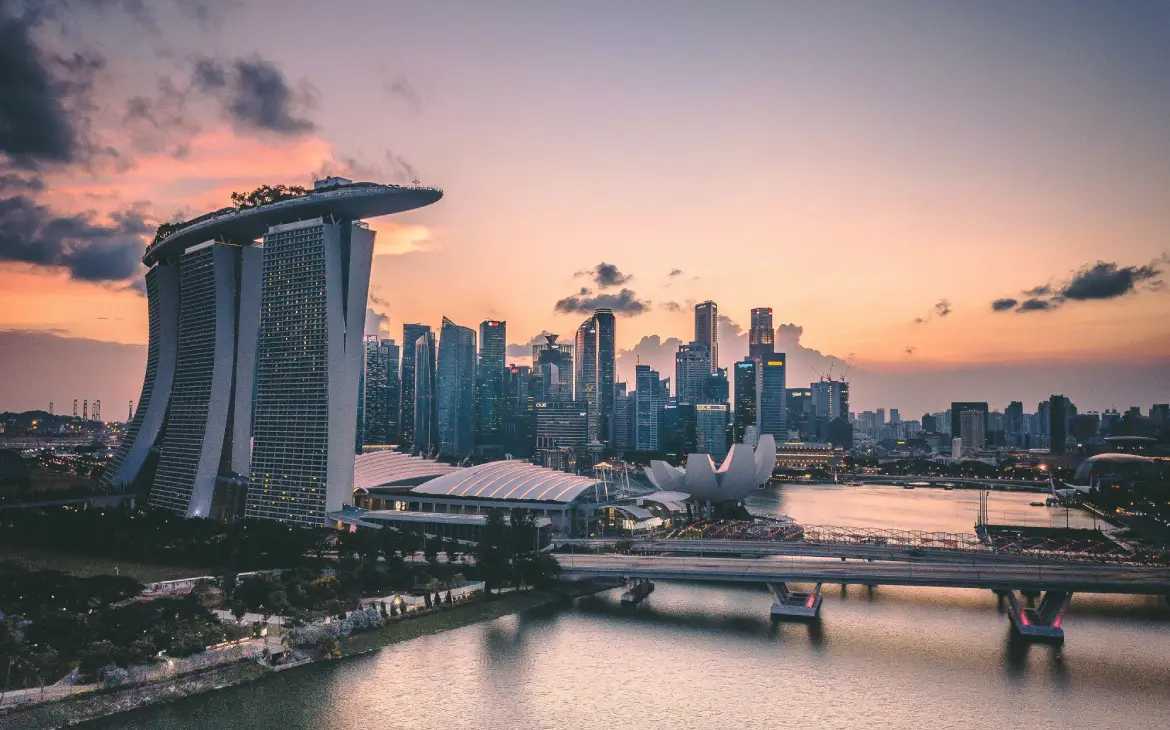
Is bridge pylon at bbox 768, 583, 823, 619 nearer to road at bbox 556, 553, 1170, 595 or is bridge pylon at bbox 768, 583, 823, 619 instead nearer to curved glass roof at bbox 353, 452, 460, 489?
road at bbox 556, 553, 1170, 595

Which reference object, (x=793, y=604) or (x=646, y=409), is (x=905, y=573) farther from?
(x=646, y=409)

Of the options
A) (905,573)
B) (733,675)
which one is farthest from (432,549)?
(905,573)

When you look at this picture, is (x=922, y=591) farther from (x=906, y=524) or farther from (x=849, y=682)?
(x=906, y=524)

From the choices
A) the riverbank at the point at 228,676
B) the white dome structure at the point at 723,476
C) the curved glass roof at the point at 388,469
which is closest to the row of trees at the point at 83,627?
the riverbank at the point at 228,676

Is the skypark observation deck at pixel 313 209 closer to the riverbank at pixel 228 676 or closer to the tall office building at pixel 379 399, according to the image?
the riverbank at pixel 228 676

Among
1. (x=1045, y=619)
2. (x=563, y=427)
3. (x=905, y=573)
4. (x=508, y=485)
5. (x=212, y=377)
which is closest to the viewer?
(x=1045, y=619)
